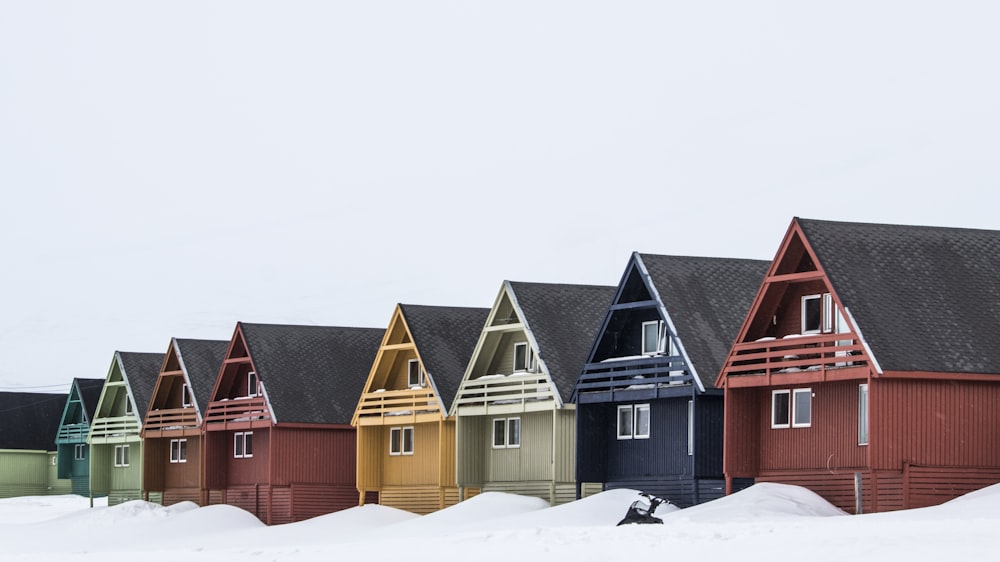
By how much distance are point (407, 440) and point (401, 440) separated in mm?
239

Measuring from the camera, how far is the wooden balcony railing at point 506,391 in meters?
49.3

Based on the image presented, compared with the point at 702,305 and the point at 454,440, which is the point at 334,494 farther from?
the point at 702,305

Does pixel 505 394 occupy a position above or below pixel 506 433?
above

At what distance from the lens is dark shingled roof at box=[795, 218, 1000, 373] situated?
127 feet

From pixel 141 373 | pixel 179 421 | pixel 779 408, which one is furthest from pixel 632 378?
pixel 141 373

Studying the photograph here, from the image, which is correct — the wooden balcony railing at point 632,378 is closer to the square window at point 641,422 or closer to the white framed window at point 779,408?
the square window at point 641,422

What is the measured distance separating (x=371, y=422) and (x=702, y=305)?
579 inches

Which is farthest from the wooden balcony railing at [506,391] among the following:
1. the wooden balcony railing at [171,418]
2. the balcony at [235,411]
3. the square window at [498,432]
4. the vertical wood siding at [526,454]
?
the wooden balcony railing at [171,418]

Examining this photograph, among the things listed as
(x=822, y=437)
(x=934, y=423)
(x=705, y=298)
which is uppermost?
(x=705, y=298)

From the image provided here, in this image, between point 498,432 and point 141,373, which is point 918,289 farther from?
point 141,373

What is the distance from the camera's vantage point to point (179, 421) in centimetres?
6631

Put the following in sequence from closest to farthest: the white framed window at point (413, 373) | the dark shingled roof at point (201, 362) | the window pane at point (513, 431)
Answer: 1. the window pane at point (513, 431)
2. the white framed window at point (413, 373)
3. the dark shingled roof at point (201, 362)

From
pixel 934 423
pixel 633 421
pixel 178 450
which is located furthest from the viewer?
pixel 178 450

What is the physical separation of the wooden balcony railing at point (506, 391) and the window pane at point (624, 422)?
1.95 metres
